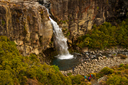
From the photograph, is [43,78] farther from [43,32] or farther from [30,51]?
[43,32]

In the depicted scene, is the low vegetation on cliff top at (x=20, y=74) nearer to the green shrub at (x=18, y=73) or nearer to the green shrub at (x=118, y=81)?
the green shrub at (x=18, y=73)

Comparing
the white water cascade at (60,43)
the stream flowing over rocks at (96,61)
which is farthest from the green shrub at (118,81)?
the white water cascade at (60,43)

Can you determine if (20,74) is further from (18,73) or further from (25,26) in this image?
(25,26)

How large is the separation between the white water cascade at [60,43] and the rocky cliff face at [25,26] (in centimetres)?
267

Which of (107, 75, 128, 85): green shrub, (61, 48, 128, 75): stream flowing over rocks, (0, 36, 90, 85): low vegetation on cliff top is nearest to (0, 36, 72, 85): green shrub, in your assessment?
(0, 36, 90, 85): low vegetation on cliff top

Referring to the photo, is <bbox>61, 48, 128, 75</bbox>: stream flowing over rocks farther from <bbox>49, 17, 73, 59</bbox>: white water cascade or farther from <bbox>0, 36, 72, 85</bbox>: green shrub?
<bbox>0, 36, 72, 85</bbox>: green shrub

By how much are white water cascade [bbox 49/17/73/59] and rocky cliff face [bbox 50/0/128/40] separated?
219 cm

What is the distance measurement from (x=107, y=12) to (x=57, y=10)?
553 inches

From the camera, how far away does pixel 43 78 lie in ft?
35.6

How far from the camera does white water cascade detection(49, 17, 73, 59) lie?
2339 centimetres

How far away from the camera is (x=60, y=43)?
79.4 ft

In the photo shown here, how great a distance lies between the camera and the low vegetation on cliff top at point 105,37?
88.6 ft

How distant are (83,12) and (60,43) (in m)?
9.63

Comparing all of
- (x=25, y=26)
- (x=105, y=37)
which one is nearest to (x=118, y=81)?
(x=25, y=26)
